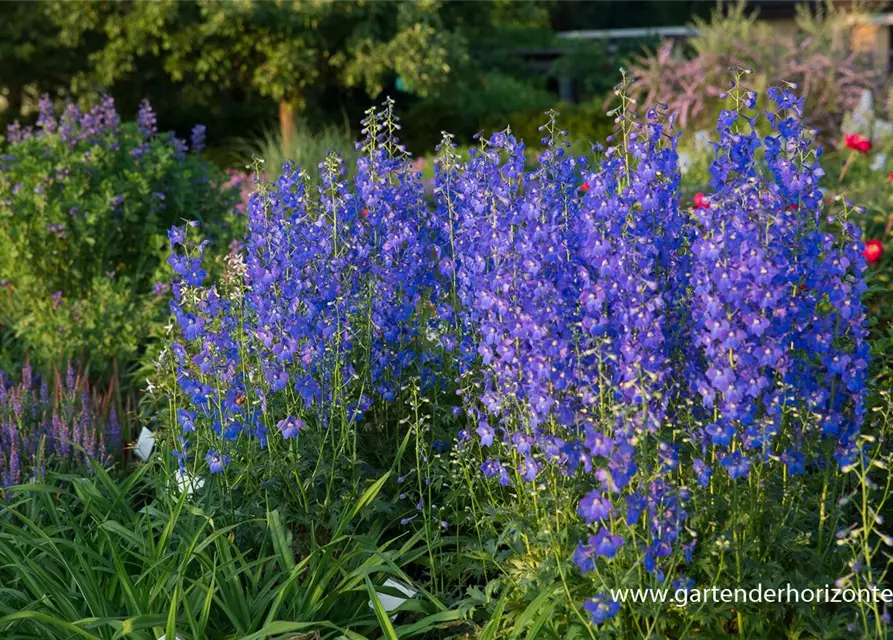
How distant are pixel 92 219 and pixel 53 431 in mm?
1903

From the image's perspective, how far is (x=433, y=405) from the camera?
3.51m

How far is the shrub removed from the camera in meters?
5.54

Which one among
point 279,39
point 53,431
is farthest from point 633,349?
point 279,39

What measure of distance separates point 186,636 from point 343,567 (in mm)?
523

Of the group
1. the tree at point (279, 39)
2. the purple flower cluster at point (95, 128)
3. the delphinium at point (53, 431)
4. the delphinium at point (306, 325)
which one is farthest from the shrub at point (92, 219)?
the tree at point (279, 39)

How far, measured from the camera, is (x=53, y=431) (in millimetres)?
4113

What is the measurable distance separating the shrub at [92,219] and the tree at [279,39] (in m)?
4.89

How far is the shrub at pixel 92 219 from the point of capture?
5.54 metres

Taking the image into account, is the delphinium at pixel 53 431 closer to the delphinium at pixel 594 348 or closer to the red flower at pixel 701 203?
the delphinium at pixel 594 348

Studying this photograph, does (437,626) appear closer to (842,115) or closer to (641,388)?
(641,388)

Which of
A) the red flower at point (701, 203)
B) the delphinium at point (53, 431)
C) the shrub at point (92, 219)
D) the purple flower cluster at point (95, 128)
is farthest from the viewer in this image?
the purple flower cluster at point (95, 128)

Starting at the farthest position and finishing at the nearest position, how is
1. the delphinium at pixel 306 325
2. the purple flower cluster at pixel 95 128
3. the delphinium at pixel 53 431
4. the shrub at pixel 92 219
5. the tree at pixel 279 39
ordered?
the tree at pixel 279 39 < the purple flower cluster at pixel 95 128 < the shrub at pixel 92 219 < the delphinium at pixel 53 431 < the delphinium at pixel 306 325

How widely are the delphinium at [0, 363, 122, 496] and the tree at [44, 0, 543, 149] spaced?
712 centimetres

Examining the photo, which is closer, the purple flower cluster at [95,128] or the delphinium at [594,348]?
the delphinium at [594,348]
